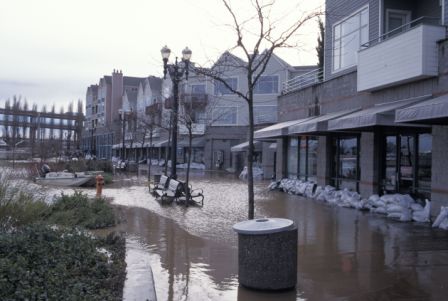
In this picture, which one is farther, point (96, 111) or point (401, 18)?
point (96, 111)

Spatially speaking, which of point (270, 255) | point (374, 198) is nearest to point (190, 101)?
point (374, 198)

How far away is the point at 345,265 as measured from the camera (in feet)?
27.2

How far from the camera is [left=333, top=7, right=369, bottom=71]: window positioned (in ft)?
60.1

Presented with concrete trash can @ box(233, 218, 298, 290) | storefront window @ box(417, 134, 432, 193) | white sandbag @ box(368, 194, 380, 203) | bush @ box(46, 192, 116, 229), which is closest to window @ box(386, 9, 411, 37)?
storefront window @ box(417, 134, 432, 193)

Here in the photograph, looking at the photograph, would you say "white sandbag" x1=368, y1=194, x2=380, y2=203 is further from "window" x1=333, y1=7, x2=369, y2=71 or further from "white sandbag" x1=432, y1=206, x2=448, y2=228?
"window" x1=333, y1=7, x2=369, y2=71

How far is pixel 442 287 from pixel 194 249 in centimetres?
431

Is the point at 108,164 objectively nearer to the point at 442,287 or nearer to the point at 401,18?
the point at 401,18

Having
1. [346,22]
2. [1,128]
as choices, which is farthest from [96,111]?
[346,22]

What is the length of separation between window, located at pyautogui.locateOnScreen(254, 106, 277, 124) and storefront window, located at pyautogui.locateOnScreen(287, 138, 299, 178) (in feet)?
84.9

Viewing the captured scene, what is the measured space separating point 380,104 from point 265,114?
1445 inches

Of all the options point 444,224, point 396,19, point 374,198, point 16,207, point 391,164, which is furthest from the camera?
point 396,19

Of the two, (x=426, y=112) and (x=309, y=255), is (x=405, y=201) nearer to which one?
(x=426, y=112)

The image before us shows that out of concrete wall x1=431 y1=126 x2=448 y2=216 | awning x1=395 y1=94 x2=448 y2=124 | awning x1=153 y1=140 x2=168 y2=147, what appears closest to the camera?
awning x1=395 y1=94 x2=448 y2=124

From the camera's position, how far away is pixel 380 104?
16.5m
